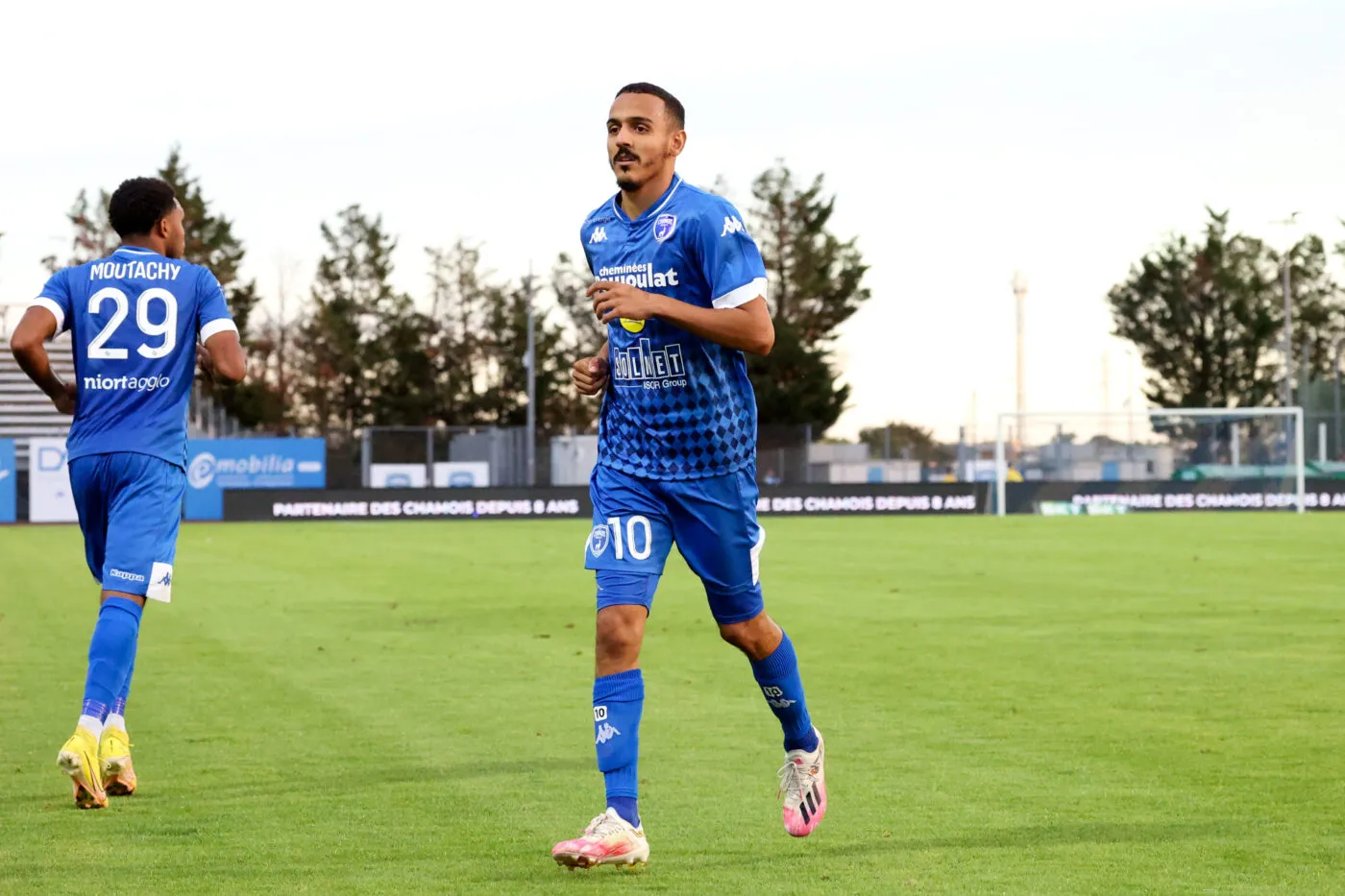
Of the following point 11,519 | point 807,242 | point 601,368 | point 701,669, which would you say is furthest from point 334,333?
point 601,368

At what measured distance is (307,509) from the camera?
43500 mm

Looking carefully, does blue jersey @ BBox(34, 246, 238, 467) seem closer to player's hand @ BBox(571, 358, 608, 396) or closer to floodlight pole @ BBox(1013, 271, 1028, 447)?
player's hand @ BBox(571, 358, 608, 396)

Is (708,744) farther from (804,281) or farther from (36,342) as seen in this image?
(804,281)

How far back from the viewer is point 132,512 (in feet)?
22.4

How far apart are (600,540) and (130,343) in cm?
225

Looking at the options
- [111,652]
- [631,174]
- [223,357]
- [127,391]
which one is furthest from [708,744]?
[631,174]

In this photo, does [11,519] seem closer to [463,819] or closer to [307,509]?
[307,509]

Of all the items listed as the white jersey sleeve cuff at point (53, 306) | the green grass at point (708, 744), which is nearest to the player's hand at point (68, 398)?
the white jersey sleeve cuff at point (53, 306)

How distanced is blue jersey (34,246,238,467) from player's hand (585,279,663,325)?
2.03m

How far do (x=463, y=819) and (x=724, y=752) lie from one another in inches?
69.6

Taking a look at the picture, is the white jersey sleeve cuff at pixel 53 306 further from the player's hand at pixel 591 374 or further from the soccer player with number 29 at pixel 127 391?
the player's hand at pixel 591 374

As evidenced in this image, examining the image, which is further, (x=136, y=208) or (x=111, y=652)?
(x=136, y=208)

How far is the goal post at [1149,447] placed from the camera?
47875mm

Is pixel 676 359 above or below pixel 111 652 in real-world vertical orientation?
above
